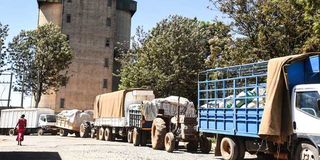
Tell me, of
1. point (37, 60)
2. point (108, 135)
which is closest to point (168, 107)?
point (108, 135)

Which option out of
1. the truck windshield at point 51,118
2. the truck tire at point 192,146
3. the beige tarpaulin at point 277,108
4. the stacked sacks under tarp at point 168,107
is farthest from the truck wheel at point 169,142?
the truck windshield at point 51,118

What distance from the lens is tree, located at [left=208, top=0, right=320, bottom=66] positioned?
25972mm

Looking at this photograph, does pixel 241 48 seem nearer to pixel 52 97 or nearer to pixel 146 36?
pixel 146 36

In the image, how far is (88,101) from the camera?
225ft

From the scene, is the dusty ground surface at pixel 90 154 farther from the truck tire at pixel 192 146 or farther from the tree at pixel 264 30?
the tree at pixel 264 30

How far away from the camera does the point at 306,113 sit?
12.6 m

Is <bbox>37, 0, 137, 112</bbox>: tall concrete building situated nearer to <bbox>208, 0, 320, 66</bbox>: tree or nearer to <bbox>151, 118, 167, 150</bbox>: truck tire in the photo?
<bbox>208, 0, 320, 66</bbox>: tree

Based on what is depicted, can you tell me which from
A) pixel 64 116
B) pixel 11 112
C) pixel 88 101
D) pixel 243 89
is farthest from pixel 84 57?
pixel 243 89

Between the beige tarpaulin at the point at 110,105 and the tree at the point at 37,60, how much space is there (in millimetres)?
19741

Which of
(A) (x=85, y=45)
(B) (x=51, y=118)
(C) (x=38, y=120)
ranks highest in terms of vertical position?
(A) (x=85, y=45)

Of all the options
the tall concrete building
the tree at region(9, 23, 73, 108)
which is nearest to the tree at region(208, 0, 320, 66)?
the tree at region(9, 23, 73, 108)

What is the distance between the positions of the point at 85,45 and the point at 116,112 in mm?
39972

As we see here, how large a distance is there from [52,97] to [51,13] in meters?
13.5

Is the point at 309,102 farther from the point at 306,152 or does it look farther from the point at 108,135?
the point at 108,135
